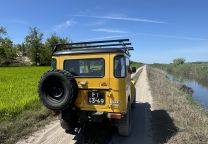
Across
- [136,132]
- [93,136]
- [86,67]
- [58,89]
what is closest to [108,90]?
[86,67]

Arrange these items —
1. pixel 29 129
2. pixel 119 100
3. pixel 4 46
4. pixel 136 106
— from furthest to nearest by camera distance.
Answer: pixel 4 46 < pixel 136 106 < pixel 29 129 < pixel 119 100

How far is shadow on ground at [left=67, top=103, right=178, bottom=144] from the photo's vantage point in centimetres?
659

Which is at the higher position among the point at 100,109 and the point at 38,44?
the point at 38,44

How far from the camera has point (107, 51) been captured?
6.09m

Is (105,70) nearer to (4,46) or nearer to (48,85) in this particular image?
(48,85)

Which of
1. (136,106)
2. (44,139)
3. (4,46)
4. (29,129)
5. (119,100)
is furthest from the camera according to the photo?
(4,46)

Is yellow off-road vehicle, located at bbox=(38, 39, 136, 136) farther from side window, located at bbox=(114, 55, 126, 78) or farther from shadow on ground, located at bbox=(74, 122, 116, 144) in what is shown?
shadow on ground, located at bbox=(74, 122, 116, 144)

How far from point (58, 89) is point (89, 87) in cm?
78

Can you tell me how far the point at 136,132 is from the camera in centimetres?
736

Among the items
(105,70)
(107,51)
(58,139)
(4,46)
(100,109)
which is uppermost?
(4,46)

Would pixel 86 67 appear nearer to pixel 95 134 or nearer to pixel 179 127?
pixel 95 134

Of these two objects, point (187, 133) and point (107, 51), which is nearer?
point (107, 51)

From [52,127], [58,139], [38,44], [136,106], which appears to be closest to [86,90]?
[58,139]

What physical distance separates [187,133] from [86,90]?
305 centimetres
